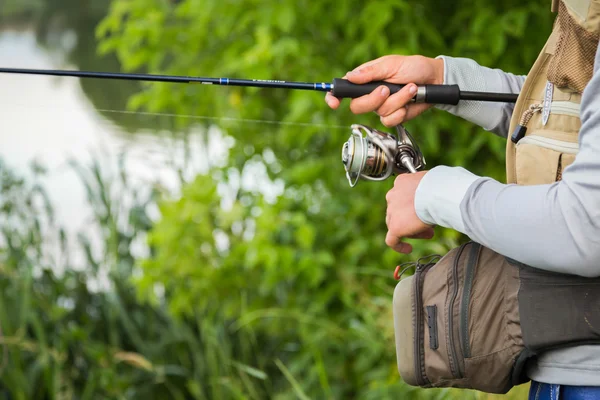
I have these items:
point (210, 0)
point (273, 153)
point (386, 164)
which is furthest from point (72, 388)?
point (386, 164)

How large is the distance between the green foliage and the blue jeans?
1.55m

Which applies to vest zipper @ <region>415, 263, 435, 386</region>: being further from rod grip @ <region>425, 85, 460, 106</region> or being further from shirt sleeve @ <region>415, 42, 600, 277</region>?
rod grip @ <region>425, 85, 460, 106</region>

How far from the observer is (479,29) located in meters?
2.78

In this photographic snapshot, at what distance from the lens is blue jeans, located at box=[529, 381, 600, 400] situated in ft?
3.83

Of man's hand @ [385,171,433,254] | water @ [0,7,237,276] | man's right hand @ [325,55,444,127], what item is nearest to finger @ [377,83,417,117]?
man's right hand @ [325,55,444,127]

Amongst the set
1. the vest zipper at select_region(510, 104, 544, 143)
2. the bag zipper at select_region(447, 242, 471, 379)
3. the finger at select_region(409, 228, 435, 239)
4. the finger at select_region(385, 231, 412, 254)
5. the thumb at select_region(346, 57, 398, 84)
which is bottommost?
the bag zipper at select_region(447, 242, 471, 379)

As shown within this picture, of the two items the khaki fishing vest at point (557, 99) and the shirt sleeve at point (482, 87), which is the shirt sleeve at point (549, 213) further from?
the shirt sleeve at point (482, 87)

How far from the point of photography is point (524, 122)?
128 centimetres

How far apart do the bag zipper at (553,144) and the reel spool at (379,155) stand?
280mm

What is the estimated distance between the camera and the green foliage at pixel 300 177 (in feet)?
9.59

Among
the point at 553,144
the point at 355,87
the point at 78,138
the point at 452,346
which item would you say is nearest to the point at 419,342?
the point at 452,346

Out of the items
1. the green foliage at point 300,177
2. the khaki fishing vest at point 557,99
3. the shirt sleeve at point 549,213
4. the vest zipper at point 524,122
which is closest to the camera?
the shirt sleeve at point 549,213

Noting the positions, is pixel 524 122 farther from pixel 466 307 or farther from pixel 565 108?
pixel 466 307

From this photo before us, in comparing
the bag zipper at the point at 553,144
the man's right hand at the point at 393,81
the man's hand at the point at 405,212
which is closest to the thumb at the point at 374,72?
the man's right hand at the point at 393,81
